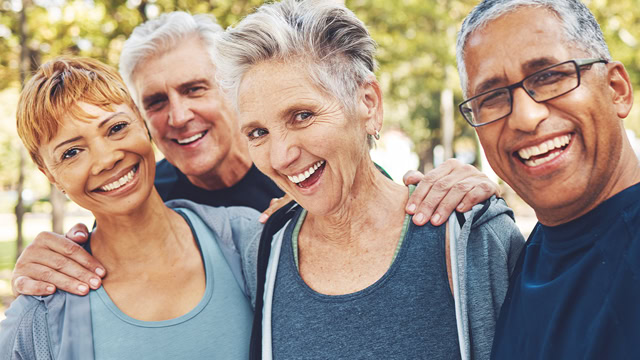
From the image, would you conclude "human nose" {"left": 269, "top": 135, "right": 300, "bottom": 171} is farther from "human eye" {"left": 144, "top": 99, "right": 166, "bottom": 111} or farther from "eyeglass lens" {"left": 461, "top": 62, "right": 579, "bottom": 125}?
"human eye" {"left": 144, "top": 99, "right": 166, "bottom": 111}

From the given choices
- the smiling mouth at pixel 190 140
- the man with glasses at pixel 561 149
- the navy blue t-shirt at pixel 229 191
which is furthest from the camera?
the navy blue t-shirt at pixel 229 191

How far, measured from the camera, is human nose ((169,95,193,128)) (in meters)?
3.20

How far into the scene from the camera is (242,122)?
2.13 m

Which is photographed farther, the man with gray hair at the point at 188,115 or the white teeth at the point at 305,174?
the man with gray hair at the point at 188,115

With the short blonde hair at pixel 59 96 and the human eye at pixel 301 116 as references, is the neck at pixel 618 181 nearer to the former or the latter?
the human eye at pixel 301 116

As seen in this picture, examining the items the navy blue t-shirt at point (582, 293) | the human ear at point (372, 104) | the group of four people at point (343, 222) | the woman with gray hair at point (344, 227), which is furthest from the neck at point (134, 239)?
the navy blue t-shirt at point (582, 293)

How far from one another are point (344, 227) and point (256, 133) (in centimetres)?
57

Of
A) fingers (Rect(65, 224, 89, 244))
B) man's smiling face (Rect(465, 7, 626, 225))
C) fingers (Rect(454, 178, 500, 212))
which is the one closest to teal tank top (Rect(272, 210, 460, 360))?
fingers (Rect(454, 178, 500, 212))

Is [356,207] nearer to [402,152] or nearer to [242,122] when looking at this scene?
[242,122]

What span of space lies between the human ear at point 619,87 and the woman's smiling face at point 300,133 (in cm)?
95

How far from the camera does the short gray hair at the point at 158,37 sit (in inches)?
126

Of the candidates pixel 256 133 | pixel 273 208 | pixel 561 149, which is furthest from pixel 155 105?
pixel 561 149

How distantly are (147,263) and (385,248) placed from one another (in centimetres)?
120

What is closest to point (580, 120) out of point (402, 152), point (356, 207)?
point (356, 207)
